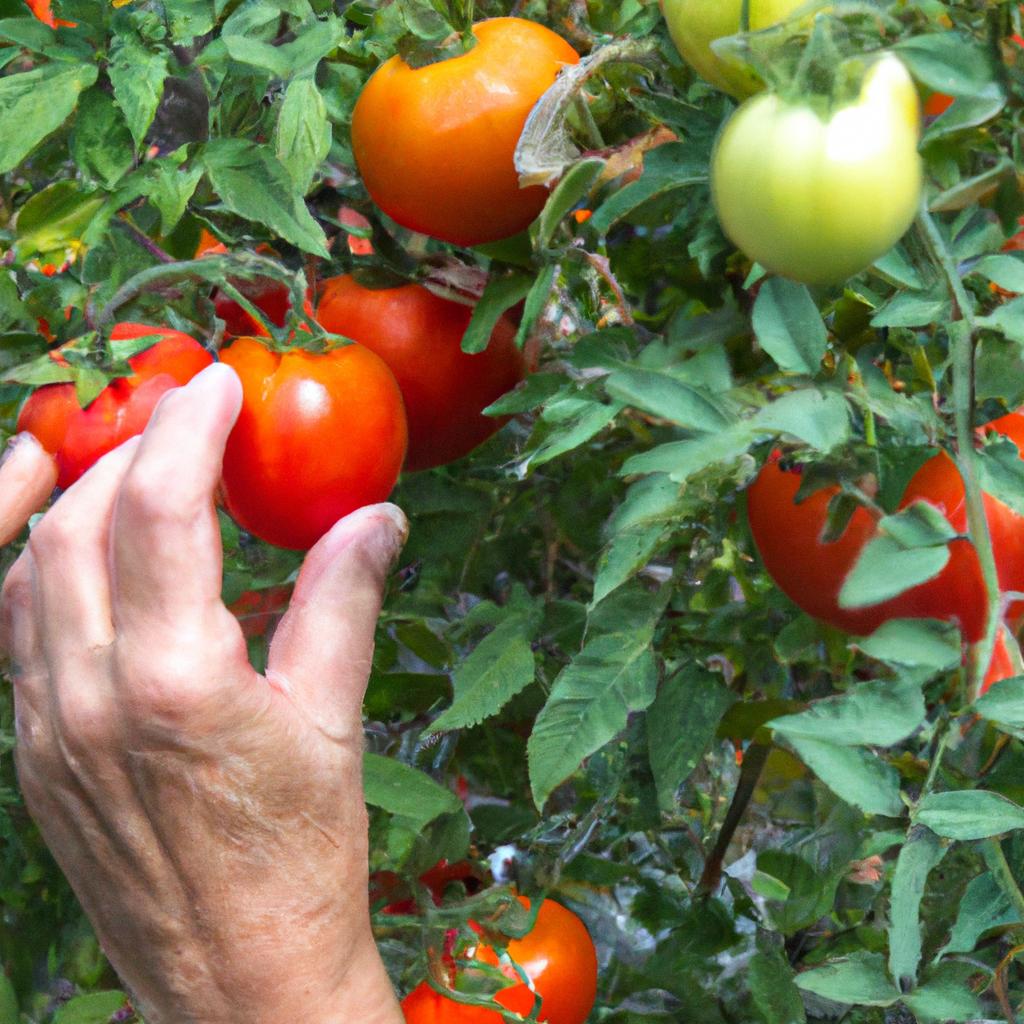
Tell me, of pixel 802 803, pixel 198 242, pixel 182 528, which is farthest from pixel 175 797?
pixel 802 803

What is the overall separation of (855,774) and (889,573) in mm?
72

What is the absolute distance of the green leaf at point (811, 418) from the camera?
44cm

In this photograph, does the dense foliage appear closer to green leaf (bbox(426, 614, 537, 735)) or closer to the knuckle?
green leaf (bbox(426, 614, 537, 735))

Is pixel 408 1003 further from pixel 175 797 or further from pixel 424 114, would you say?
pixel 424 114

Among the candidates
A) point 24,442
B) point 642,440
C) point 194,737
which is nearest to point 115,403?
point 24,442

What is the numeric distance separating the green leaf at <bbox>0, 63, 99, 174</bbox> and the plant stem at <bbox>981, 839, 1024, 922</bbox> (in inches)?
18.9

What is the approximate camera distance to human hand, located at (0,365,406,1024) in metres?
0.54

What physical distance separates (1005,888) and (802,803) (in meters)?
0.35

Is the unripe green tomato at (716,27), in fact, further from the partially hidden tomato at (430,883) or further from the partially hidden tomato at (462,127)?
the partially hidden tomato at (430,883)

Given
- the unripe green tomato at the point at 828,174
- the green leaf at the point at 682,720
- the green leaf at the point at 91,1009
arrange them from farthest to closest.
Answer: the green leaf at the point at 91,1009 < the green leaf at the point at 682,720 < the unripe green tomato at the point at 828,174

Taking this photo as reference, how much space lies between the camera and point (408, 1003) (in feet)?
2.25

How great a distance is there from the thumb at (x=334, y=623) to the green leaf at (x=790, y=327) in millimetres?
210

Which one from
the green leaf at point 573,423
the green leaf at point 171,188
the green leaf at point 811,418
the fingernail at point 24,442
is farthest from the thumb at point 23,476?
the green leaf at point 811,418

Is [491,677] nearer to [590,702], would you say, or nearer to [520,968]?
[590,702]
